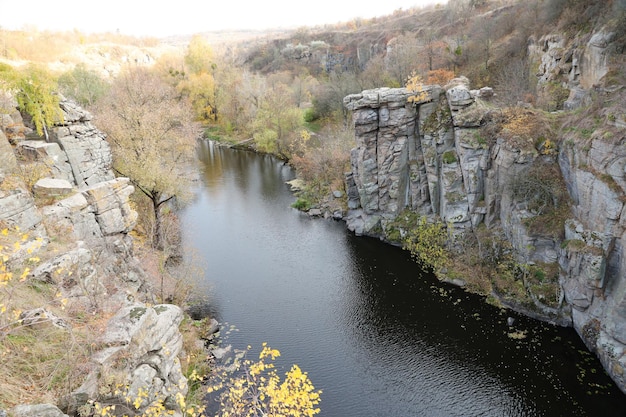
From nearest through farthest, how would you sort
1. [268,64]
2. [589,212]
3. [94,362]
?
1. [94,362]
2. [589,212]
3. [268,64]

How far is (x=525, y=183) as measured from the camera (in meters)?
24.6

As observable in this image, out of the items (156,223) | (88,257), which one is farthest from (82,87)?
(88,257)

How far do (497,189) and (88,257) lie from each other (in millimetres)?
24242

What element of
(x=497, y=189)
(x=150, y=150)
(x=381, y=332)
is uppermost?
(x=150, y=150)

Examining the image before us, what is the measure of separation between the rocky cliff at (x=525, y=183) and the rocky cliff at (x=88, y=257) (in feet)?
64.4

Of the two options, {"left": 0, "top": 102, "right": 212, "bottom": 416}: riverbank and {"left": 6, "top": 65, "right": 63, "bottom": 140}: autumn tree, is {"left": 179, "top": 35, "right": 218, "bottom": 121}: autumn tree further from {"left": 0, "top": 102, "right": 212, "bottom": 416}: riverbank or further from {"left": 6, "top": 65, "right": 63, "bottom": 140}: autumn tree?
{"left": 6, "top": 65, "right": 63, "bottom": 140}: autumn tree

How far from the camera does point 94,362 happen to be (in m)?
11.0

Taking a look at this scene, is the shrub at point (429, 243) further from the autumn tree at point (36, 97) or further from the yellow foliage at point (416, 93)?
the autumn tree at point (36, 97)

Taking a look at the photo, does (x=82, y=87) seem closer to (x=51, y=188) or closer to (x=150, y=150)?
(x=150, y=150)

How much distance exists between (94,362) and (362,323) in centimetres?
1562

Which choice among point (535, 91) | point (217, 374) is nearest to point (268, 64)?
point (535, 91)

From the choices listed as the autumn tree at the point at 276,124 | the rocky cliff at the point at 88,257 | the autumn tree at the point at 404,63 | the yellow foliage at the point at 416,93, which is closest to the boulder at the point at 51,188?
the rocky cliff at the point at 88,257

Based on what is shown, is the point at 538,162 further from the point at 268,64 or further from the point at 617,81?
the point at 268,64

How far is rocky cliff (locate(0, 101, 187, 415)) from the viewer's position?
447 inches
